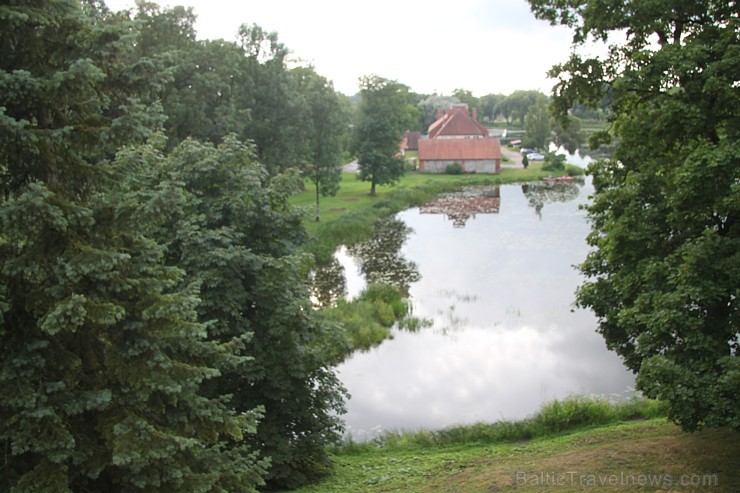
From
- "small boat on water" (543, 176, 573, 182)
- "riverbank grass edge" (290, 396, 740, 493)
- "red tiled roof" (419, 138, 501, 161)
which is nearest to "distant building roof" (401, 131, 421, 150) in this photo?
"red tiled roof" (419, 138, 501, 161)

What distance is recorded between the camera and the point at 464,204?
56125 mm

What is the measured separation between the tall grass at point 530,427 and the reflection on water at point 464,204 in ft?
98.4

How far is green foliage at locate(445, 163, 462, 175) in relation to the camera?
75438 millimetres

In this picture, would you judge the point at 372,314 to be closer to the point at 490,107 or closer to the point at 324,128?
the point at 324,128

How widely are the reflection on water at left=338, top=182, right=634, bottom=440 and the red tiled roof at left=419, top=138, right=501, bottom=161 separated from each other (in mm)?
38344

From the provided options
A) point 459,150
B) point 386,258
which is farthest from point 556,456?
point 459,150

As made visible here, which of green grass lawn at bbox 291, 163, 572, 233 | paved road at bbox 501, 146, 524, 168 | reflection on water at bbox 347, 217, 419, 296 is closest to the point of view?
reflection on water at bbox 347, 217, 419, 296

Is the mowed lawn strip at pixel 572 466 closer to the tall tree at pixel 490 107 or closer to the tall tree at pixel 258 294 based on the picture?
the tall tree at pixel 258 294

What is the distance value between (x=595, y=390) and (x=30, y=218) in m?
16.6

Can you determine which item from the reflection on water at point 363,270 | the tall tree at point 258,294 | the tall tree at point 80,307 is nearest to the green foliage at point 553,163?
the reflection on water at point 363,270

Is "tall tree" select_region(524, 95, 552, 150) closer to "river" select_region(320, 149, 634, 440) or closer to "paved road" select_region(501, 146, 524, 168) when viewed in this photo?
"paved road" select_region(501, 146, 524, 168)

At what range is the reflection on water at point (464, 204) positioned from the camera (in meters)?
50.9

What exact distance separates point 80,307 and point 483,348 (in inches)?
716

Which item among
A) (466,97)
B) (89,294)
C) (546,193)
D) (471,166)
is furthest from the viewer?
(466,97)
